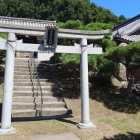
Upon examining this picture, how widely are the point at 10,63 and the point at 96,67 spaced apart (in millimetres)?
4617

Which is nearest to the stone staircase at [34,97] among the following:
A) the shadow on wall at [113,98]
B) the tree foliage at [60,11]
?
the shadow on wall at [113,98]

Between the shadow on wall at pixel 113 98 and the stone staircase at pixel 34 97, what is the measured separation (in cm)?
196

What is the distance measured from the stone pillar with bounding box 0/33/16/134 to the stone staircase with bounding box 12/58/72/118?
1583mm

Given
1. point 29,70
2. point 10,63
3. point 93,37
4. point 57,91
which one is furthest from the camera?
point 29,70

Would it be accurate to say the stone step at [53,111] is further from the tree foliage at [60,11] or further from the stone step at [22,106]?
the tree foliage at [60,11]

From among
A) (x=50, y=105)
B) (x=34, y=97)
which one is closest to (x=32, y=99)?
(x=34, y=97)

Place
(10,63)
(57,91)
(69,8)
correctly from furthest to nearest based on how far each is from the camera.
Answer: (69,8) < (57,91) < (10,63)

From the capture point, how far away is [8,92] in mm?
7645

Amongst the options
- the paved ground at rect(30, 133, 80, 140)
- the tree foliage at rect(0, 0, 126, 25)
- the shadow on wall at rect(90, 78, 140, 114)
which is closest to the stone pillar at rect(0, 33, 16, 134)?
the paved ground at rect(30, 133, 80, 140)

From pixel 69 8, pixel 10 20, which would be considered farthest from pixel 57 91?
pixel 69 8

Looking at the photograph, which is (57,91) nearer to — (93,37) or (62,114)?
(62,114)

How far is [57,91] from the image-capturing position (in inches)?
→ 440

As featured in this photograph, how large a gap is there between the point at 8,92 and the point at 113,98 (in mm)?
5647

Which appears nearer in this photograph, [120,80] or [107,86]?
[107,86]
